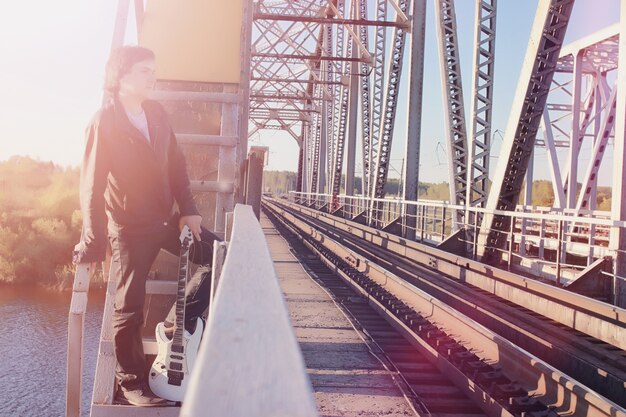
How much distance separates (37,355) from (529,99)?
19.0m

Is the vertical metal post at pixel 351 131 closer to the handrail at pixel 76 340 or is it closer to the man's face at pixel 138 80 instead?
the man's face at pixel 138 80

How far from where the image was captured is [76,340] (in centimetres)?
313

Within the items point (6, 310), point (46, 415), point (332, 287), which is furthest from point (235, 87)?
point (6, 310)

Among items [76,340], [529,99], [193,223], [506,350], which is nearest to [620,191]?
[529,99]

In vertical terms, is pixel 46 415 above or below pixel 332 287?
below

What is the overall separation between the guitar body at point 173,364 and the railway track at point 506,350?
1.83 meters

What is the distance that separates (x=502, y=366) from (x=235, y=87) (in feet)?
9.60

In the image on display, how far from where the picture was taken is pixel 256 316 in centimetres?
92

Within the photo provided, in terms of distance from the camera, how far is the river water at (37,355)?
17.5 metres

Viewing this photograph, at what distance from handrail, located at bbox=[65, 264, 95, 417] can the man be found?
0.11 metres

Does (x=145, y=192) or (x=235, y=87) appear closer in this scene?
(x=145, y=192)

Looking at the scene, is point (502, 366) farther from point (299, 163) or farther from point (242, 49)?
point (299, 163)

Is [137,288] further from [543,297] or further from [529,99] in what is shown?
[529,99]

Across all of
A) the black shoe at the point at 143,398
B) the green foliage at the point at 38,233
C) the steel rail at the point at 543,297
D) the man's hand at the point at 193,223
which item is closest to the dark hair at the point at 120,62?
the man's hand at the point at 193,223
